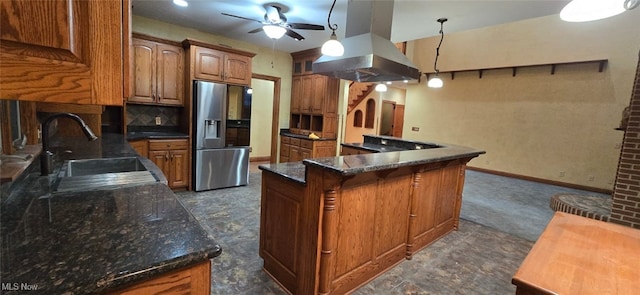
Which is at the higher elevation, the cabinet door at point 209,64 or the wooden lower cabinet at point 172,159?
the cabinet door at point 209,64

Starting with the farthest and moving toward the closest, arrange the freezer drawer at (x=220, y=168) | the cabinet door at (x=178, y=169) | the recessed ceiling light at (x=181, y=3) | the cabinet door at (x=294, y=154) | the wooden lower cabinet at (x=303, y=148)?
1. the cabinet door at (x=294, y=154)
2. the wooden lower cabinet at (x=303, y=148)
3. the freezer drawer at (x=220, y=168)
4. the cabinet door at (x=178, y=169)
5. the recessed ceiling light at (x=181, y=3)

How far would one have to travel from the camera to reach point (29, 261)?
28.1 inches

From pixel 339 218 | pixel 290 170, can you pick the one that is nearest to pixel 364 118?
pixel 290 170

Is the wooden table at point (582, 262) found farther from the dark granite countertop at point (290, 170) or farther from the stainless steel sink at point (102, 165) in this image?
the stainless steel sink at point (102, 165)

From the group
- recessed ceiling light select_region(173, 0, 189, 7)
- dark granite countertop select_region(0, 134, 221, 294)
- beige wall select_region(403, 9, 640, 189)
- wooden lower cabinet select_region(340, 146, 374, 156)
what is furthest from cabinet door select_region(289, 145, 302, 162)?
beige wall select_region(403, 9, 640, 189)

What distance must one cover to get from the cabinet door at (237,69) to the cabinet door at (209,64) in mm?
94

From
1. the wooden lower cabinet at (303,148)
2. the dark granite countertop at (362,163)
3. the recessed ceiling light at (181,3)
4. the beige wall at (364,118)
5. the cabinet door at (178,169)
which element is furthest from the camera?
the beige wall at (364,118)

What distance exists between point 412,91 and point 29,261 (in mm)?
8733

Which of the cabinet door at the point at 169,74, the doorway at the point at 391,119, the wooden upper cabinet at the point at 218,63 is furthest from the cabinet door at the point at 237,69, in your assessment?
the doorway at the point at 391,119

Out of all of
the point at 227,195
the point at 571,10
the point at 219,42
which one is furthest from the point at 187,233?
the point at 219,42

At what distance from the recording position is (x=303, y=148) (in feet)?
17.8

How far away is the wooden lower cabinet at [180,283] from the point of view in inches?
28.8

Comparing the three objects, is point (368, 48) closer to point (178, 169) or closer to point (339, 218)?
point (339, 218)

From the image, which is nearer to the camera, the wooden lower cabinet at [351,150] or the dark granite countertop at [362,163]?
the dark granite countertop at [362,163]
